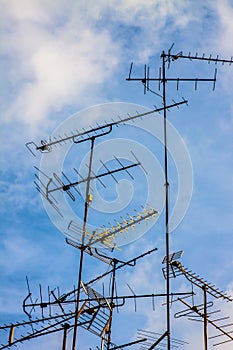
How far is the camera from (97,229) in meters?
11.4

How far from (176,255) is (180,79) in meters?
4.33

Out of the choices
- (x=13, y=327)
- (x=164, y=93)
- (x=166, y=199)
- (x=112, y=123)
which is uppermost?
(x=164, y=93)

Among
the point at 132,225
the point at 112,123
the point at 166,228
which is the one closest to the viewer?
the point at 166,228

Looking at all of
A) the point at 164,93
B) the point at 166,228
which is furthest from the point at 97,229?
the point at 164,93

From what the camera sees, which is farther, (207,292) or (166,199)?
(207,292)

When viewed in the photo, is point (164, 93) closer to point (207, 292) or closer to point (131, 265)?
point (131, 265)

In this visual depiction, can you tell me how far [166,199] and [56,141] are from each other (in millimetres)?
3080

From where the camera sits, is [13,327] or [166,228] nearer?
[166,228]

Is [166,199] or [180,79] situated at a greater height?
[180,79]

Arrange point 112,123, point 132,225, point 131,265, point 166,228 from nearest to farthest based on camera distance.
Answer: point 166,228
point 132,225
point 112,123
point 131,265

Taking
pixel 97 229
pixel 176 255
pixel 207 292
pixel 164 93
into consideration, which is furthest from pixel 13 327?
pixel 164 93

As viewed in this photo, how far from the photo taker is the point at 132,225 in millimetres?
11422

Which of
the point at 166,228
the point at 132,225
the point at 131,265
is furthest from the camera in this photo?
the point at 131,265

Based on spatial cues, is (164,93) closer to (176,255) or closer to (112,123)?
(112,123)
